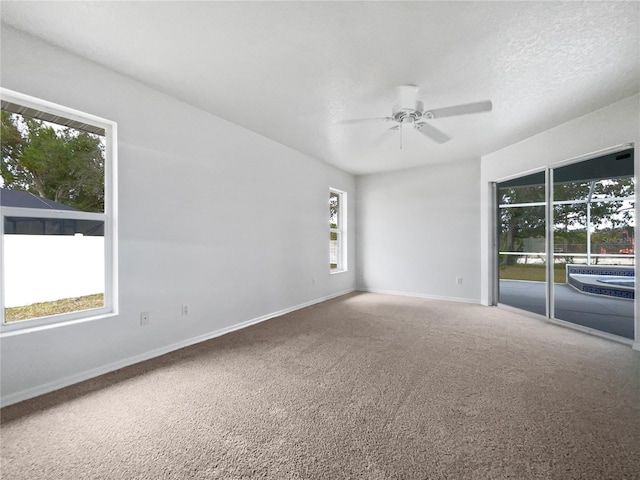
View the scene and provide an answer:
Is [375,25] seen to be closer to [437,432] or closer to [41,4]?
[41,4]

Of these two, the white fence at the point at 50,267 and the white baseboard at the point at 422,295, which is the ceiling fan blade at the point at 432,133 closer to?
the white baseboard at the point at 422,295

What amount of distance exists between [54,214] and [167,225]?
2.73 feet

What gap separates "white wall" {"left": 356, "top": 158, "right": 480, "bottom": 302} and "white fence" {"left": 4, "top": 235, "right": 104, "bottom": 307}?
4.86 meters

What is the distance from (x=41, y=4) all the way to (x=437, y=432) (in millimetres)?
3541

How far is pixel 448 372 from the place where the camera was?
244 centimetres

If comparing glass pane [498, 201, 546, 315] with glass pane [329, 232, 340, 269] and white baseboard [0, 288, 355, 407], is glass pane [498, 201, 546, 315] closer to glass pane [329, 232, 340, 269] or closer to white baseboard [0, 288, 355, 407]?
glass pane [329, 232, 340, 269]

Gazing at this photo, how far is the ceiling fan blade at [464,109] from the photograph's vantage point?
2480mm

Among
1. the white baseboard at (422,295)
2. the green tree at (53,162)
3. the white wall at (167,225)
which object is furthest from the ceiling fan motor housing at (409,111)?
the white baseboard at (422,295)

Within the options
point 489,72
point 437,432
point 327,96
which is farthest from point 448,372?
point 327,96

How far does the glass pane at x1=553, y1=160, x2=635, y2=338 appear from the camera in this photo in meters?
3.24

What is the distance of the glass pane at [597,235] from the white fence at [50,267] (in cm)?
536

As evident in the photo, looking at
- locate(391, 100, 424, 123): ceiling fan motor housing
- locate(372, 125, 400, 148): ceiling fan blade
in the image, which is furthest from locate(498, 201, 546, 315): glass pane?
locate(391, 100, 424, 123): ceiling fan motor housing

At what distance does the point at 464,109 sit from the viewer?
259cm

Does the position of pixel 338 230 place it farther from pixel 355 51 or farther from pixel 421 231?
pixel 355 51
